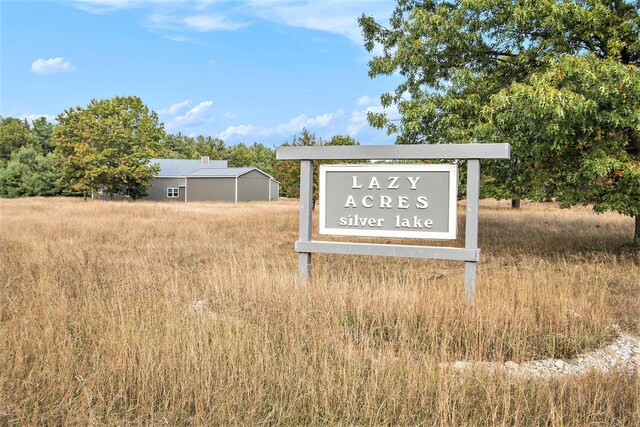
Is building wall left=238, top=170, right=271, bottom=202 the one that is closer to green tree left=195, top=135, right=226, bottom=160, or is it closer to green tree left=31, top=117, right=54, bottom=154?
green tree left=195, top=135, right=226, bottom=160

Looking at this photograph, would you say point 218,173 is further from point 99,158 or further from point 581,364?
point 581,364

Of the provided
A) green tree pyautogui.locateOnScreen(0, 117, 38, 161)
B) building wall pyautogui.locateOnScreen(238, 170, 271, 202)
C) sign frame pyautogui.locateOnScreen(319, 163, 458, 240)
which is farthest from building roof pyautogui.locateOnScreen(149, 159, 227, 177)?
sign frame pyautogui.locateOnScreen(319, 163, 458, 240)

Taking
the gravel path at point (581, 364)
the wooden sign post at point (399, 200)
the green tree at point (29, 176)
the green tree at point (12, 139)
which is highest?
the green tree at point (12, 139)

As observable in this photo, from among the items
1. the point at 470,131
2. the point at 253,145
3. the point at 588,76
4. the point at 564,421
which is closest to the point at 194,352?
the point at 564,421

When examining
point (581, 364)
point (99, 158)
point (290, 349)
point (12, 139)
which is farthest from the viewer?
point (12, 139)

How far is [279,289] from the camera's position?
5832 mm

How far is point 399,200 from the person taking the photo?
648 centimetres

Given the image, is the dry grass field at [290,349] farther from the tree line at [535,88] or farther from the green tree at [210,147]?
the green tree at [210,147]

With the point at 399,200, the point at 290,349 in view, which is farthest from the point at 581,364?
the point at 399,200

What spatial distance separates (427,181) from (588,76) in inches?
165

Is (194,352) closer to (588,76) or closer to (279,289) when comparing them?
(279,289)

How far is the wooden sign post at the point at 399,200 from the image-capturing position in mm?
6227

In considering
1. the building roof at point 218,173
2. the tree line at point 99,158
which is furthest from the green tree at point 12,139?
the building roof at point 218,173

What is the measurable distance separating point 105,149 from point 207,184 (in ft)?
34.2
